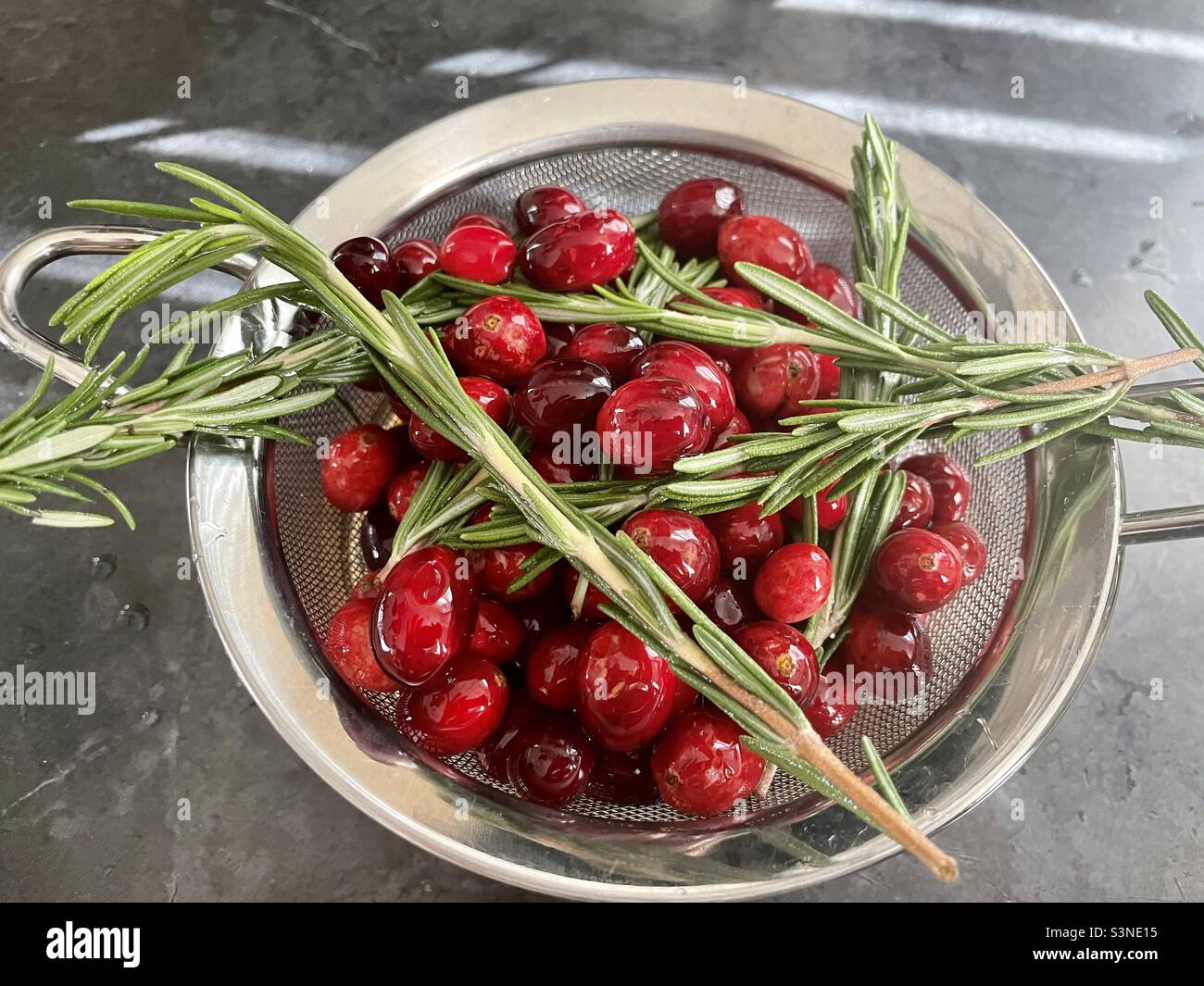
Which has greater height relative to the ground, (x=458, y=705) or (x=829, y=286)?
(x=829, y=286)

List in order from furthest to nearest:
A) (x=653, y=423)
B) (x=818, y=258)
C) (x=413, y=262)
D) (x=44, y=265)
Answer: (x=818, y=258) → (x=413, y=262) → (x=44, y=265) → (x=653, y=423)

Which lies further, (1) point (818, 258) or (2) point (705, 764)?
(1) point (818, 258)

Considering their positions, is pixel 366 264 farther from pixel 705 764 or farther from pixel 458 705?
pixel 705 764

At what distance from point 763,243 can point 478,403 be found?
363 millimetres

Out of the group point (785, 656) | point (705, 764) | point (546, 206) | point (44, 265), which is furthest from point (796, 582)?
point (44, 265)

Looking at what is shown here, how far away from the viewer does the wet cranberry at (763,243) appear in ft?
2.93

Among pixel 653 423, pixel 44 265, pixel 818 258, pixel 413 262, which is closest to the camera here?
pixel 653 423

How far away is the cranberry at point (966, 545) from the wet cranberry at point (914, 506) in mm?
17

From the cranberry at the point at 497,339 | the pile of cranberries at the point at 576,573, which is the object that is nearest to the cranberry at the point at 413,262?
the pile of cranberries at the point at 576,573

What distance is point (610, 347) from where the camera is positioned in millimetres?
790

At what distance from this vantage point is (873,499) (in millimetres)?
831

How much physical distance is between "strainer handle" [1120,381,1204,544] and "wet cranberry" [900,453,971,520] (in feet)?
0.49

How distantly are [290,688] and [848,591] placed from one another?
1.75 feet
